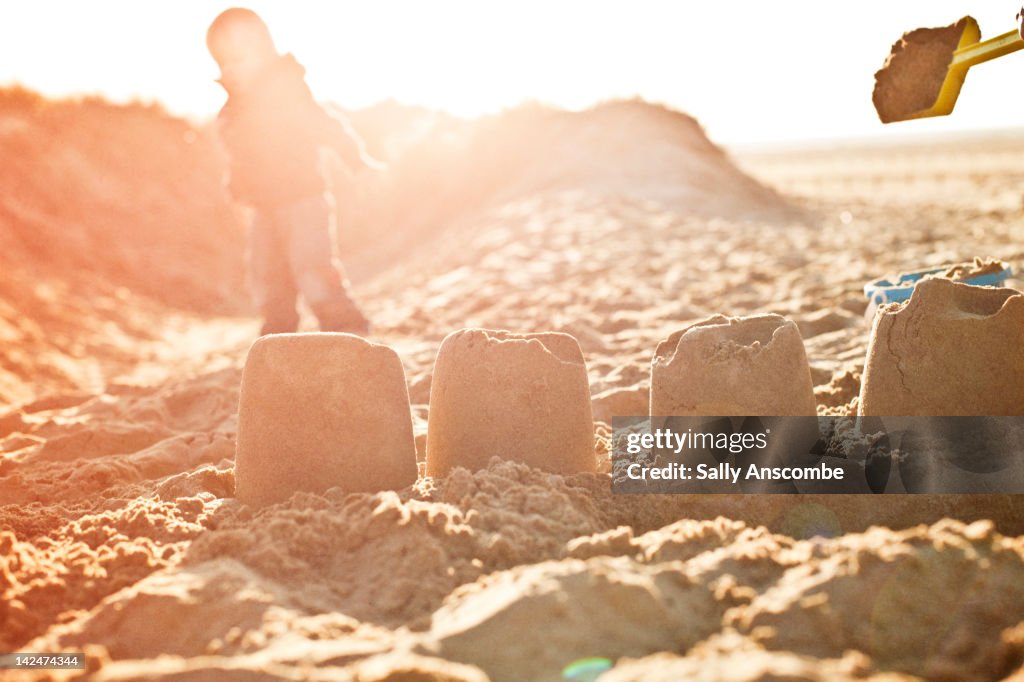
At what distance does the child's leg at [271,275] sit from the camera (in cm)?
604

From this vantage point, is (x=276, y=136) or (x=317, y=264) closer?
(x=276, y=136)

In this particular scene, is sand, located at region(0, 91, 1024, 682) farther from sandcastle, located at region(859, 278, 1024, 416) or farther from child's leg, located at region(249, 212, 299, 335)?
child's leg, located at region(249, 212, 299, 335)

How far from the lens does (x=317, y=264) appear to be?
19.3 feet

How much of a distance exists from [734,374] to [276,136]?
377 cm

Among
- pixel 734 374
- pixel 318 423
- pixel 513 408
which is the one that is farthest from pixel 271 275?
pixel 734 374

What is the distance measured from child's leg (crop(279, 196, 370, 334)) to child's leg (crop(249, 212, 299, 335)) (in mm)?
187

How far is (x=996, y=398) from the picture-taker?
2.77 m

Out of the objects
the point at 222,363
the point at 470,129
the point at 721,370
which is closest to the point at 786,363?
the point at 721,370

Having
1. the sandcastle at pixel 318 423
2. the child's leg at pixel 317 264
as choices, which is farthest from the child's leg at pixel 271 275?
the sandcastle at pixel 318 423

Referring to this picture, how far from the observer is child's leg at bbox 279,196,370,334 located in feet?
19.2

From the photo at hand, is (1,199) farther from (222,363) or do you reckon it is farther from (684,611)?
(684,611)

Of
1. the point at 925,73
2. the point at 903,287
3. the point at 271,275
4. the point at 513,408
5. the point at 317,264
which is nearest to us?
the point at 513,408

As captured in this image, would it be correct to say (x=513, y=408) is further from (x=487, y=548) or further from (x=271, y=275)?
(x=271, y=275)

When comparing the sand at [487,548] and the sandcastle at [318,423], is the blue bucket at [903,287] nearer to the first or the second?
the sand at [487,548]
